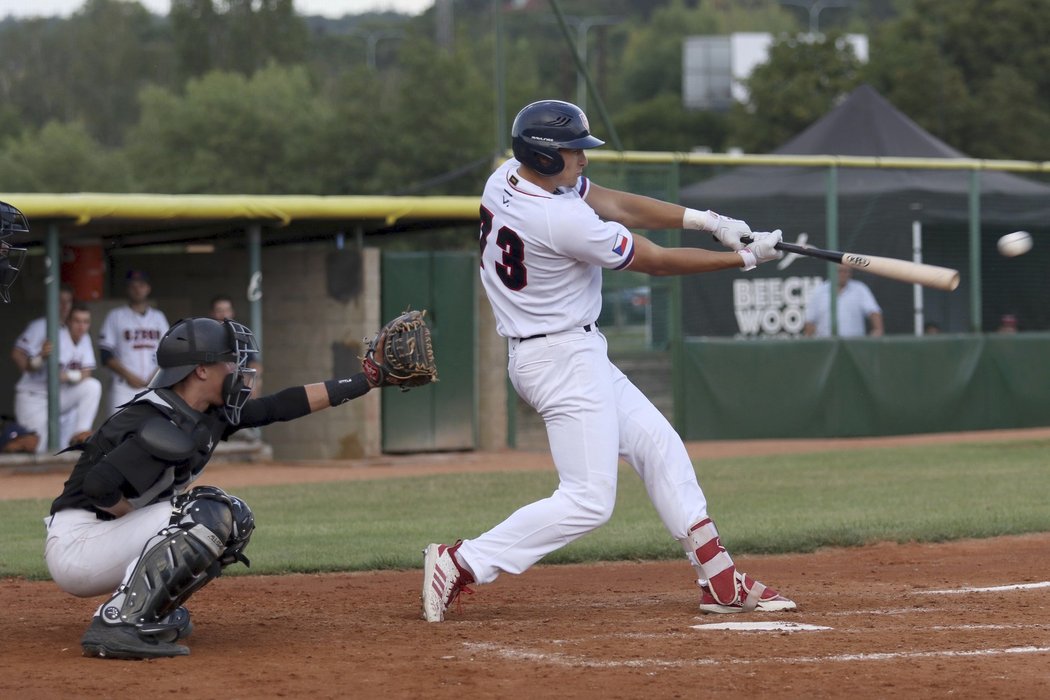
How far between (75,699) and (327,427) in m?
10.1

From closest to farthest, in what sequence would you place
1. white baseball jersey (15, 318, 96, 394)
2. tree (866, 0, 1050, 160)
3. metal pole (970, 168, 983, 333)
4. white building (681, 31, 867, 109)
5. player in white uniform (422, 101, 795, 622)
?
player in white uniform (422, 101, 795, 622) → white baseball jersey (15, 318, 96, 394) → metal pole (970, 168, 983, 333) → tree (866, 0, 1050, 160) → white building (681, 31, 867, 109)

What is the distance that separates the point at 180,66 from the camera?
2345 inches

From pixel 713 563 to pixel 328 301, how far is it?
930 centimetres

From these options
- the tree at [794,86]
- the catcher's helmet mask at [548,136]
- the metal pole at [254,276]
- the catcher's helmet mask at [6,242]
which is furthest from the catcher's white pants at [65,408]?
the tree at [794,86]

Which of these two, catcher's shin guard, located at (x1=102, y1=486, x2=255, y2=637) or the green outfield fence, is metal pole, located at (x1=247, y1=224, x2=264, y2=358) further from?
catcher's shin guard, located at (x1=102, y1=486, x2=255, y2=637)

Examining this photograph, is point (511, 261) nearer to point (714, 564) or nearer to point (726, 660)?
point (714, 564)

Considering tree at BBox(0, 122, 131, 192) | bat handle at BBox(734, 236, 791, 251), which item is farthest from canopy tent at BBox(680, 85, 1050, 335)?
tree at BBox(0, 122, 131, 192)

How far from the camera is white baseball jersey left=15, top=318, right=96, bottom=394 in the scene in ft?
41.0

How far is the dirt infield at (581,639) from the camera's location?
14.0 feet

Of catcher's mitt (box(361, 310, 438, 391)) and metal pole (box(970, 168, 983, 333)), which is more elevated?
metal pole (box(970, 168, 983, 333))

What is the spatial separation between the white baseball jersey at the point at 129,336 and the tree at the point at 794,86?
1163 inches

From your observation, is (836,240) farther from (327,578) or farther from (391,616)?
(391,616)

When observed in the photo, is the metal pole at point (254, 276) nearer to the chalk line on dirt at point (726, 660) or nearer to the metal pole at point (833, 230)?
the metal pole at point (833, 230)

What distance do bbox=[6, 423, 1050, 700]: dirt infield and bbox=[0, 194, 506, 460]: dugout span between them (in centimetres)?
720
